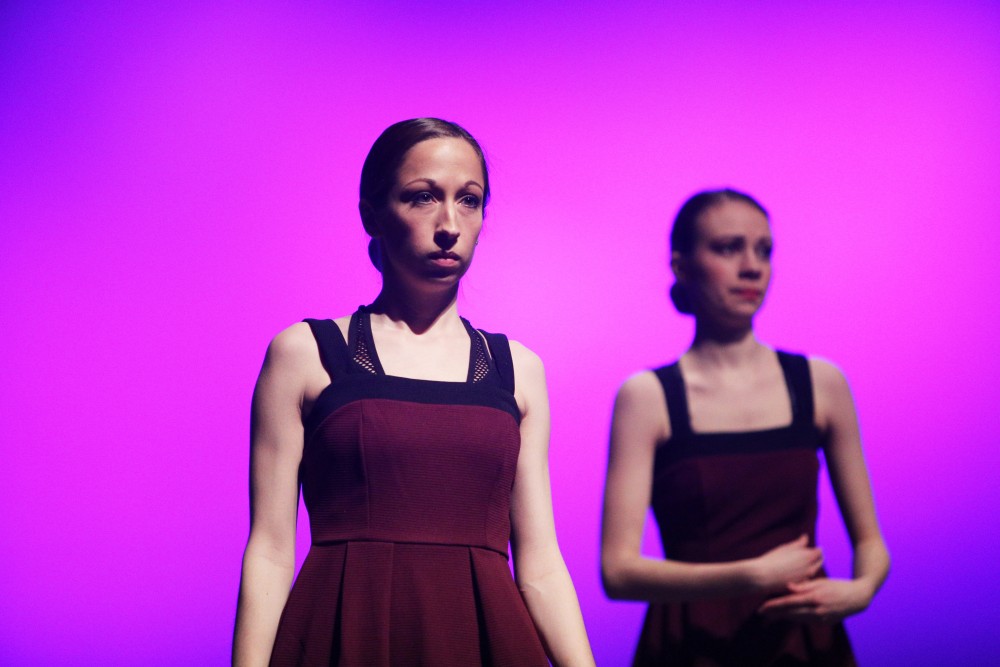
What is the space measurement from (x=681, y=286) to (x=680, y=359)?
0.47 ft

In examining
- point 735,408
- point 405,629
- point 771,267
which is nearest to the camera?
point 405,629

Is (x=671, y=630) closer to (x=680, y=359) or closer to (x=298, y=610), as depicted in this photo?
(x=680, y=359)

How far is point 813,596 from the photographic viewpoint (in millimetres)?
1810

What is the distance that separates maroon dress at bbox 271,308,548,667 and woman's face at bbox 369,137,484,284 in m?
0.19

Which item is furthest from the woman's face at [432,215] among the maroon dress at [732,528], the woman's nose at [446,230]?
the maroon dress at [732,528]

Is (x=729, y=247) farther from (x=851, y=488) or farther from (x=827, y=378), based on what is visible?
(x=851, y=488)

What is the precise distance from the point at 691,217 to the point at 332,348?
0.70 metres

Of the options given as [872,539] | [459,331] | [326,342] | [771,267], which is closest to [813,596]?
[872,539]

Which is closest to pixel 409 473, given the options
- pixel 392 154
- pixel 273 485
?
pixel 273 485

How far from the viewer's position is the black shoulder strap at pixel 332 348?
6.09 feet

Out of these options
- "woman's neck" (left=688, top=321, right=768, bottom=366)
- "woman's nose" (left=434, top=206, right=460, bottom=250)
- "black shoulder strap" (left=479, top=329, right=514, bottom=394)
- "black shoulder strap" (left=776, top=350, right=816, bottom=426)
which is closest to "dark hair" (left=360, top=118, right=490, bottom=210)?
"woman's nose" (left=434, top=206, right=460, bottom=250)

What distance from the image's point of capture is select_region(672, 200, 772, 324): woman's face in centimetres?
195

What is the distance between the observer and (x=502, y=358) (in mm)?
1978

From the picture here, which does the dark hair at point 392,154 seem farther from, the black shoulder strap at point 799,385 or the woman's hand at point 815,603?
the woman's hand at point 815,603
